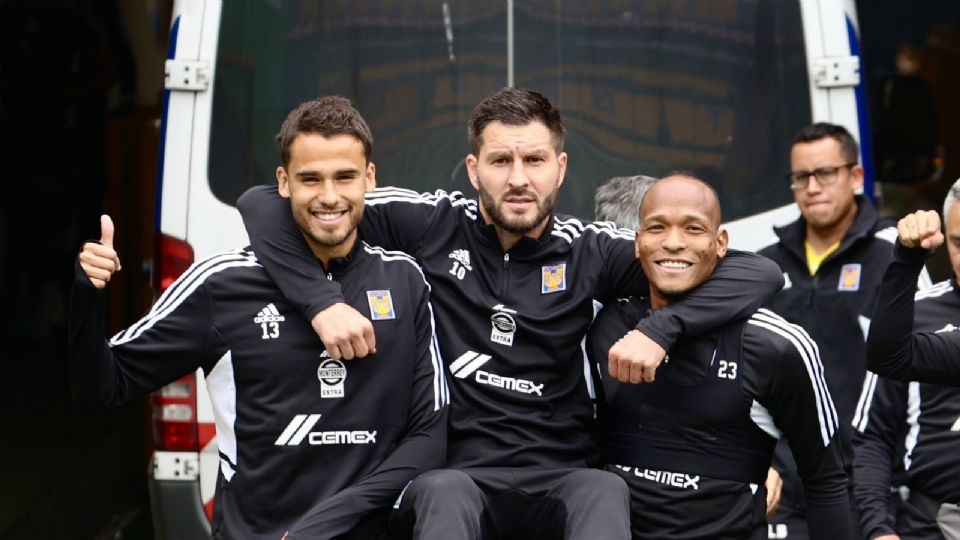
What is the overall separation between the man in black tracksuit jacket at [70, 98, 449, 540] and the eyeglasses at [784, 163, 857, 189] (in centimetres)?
173

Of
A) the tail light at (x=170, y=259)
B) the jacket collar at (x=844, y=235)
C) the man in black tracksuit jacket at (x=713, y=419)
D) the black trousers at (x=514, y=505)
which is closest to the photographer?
the black trousers at (x=514, y=505)

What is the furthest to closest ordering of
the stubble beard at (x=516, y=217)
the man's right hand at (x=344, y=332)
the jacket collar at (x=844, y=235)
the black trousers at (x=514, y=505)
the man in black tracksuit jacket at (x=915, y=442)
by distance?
1. the jacket collar at (x=844, y=235)
2. the man in black tracksuit jacket at (x=915, y=442)
3. the stubble beard at (x=516, y=217)
4. the man's right hand at (x=344, y=332)
5. the black trousers at (x=514, y=505)

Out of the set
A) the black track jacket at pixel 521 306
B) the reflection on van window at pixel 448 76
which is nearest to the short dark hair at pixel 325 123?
the black track jacket at pixel 521 306

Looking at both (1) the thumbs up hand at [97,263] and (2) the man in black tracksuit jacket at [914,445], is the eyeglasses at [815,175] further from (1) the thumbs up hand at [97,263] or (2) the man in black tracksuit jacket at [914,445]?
(1) the thumbs up hand at [97,263]

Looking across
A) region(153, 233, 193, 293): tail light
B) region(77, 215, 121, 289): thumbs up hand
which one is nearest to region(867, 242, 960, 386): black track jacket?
region(77, 215, 121, 289): thumbs up hand

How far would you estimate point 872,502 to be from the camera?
423 centimetres

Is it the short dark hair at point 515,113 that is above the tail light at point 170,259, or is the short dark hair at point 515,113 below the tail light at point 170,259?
above

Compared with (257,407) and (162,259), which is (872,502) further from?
(162,259)

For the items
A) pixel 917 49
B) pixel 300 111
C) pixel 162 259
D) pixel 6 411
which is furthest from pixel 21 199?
pixel 300 111

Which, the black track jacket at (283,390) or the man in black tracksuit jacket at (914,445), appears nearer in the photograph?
the black track jacket at (283,390)

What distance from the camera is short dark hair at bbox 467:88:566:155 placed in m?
4.00

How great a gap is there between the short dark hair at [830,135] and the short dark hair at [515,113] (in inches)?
49.6

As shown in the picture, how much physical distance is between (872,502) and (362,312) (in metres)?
1.59

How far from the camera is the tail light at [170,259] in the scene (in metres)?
4.91
